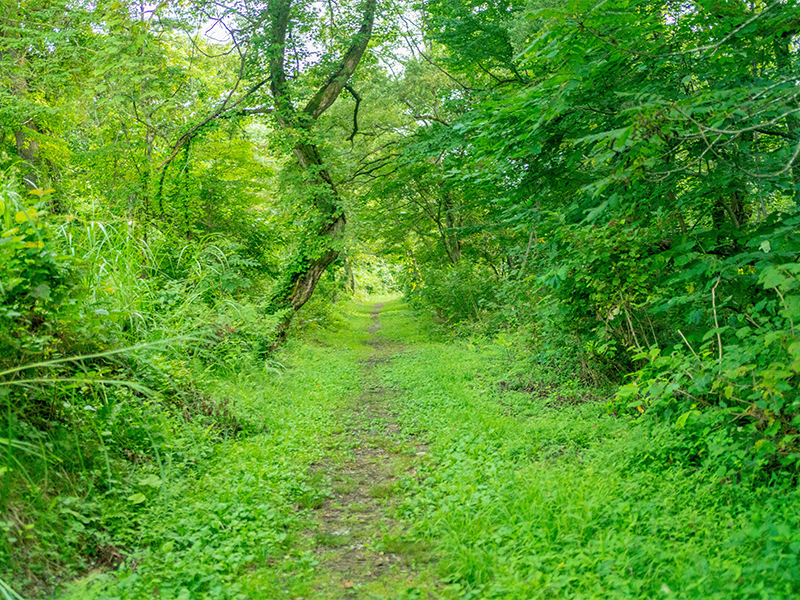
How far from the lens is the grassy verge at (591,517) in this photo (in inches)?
112

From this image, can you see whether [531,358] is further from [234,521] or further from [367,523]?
[234,521]

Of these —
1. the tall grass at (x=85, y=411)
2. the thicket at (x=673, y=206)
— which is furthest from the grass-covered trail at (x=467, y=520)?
the thicket at (x=673, y=206)

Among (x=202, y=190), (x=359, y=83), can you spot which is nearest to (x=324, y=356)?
(x=202, y=190)

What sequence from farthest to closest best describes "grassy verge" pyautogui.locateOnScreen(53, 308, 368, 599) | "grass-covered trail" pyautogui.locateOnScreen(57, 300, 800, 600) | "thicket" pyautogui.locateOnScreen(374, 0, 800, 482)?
"thicket" pyautogui.locateOnScreen(374, 0, 800, 482) < "grassy verge" pyautogui.locateOnScreen(53, 308, 368, 599) < "grass-covered trail" pyautogui.locateOnScreen(57, 300, 800, 600)

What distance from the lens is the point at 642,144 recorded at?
3965 mm

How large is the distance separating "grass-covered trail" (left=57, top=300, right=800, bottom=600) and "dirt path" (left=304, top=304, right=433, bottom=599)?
0.02 meters

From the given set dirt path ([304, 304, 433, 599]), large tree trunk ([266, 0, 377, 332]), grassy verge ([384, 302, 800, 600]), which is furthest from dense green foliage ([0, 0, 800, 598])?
large tree trunk ([266, 0, 377, 332])

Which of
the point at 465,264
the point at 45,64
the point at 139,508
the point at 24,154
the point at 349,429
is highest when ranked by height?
the point at 45,64

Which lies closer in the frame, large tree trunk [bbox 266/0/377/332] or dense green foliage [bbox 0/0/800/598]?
dense green foliage [bbox 0/0/800/598]

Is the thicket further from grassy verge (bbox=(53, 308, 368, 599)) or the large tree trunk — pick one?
the large tree trunk

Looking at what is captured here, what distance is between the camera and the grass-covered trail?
9.75 feet

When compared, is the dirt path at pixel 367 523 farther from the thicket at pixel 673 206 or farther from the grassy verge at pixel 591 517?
the thicket at pixel 673 206

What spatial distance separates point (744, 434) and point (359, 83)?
13.8m

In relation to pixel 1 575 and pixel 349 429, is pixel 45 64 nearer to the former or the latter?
pixel 349 429
